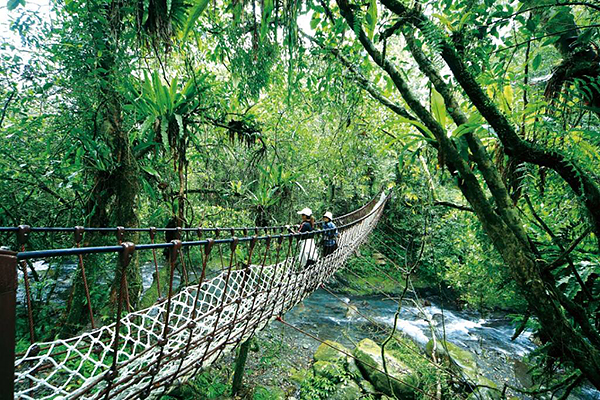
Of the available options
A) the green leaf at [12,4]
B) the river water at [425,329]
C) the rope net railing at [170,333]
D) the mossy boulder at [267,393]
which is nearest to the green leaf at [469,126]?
the rope net railing at [170,333]

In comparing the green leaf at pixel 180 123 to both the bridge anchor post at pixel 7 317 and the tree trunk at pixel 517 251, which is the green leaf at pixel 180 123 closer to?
the tree trunk at pixel 517 251

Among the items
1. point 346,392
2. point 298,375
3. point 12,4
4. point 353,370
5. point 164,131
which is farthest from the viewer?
point 298,375

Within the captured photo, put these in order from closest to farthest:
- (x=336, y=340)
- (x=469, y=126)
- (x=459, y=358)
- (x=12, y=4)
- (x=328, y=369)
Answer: (x=12, y=4) → (x=469, y=126) → (x=328, y=369) → (x=459, y=358) → (x=336, y=340)

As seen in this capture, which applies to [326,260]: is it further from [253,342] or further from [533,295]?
[253,342]

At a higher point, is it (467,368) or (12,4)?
(12,4)

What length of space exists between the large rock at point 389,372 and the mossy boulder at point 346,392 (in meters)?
0.28

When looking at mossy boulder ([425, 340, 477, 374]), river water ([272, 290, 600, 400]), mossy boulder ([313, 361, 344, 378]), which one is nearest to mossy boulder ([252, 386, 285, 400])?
mossy boulder ([313, 361, 344, 378])

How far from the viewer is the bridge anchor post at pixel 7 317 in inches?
12.7

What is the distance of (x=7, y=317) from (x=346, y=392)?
11.8ft

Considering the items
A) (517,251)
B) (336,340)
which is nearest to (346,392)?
(336,340)

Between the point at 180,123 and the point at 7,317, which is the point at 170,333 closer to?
the point at 7,317

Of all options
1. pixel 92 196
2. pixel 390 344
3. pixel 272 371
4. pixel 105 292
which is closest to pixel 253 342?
pixel 272 371

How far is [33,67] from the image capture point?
2.02 meters

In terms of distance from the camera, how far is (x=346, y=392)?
3086mm
